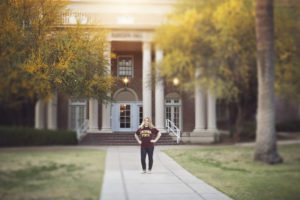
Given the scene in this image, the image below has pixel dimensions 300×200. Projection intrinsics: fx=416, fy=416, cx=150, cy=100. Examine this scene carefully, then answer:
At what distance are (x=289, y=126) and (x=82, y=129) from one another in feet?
8.74

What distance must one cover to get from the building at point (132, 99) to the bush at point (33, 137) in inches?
3.9

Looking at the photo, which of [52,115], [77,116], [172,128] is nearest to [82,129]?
[77,116]

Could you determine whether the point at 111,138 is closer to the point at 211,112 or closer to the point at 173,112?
the point at 173,112

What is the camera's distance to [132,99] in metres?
5.58

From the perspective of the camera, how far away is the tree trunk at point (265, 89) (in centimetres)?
622

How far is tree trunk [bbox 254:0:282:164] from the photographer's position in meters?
6.22

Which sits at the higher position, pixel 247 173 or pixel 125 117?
pixel 125 117

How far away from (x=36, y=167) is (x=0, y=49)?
269 centimetres

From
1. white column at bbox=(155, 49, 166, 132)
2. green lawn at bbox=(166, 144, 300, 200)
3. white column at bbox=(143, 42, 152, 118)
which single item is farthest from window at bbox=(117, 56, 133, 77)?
green lawn at bbox=(166, 144, 300, 200)

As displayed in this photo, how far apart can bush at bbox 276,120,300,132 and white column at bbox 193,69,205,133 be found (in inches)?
43.1

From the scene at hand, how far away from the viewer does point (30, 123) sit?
4.00m

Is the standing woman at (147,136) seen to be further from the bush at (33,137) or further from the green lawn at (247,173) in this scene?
the bush at (33,137)

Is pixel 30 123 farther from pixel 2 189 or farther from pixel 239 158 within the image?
pixel 239 158

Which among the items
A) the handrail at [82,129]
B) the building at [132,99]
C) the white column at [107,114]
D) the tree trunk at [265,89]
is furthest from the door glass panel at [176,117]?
the tree trunk at [265,89]
